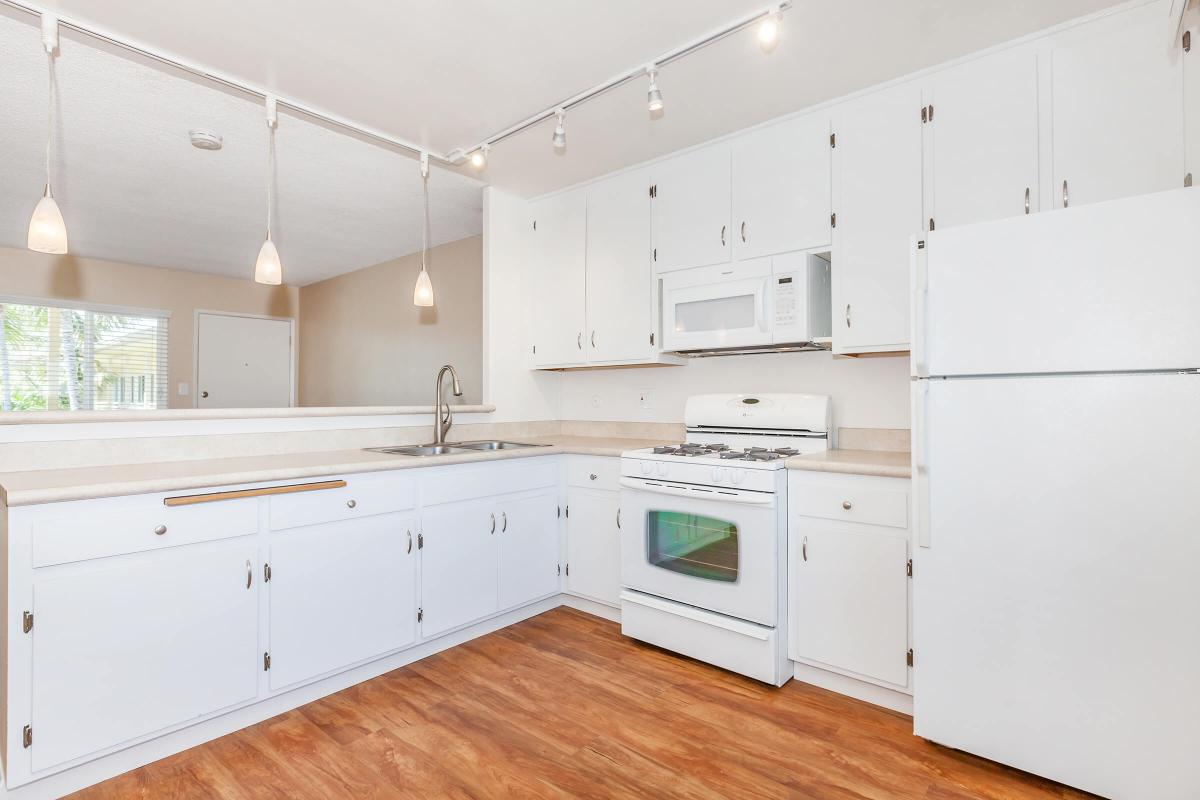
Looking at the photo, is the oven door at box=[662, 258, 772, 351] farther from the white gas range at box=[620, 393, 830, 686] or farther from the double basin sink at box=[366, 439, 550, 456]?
the double basin sink at box=[366, 439, 550, 456]

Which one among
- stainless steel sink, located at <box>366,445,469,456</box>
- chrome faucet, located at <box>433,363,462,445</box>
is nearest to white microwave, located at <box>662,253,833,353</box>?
chrome faucet, located at <box>433,363,462,445</box>

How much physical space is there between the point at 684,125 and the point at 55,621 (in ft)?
9.76

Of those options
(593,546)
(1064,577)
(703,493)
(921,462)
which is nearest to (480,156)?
(703,493)

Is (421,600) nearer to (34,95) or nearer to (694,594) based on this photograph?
(694,594)

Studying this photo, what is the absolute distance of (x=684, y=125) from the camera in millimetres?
2797

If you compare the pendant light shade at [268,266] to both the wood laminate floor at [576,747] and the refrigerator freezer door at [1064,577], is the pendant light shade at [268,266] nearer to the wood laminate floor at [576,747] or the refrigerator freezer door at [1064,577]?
the wood laminate floor at [576,747]

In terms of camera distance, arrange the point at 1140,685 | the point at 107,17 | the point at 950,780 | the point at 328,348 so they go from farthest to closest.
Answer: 1. the point at 328,348
2. the point at 107,17
3. the point at 950,780
4. the point at 1140,685

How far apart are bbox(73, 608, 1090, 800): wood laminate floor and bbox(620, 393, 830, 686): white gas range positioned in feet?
0.62

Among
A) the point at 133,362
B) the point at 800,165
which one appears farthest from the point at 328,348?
the point at 800,165

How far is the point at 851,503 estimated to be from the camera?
224 centimetres

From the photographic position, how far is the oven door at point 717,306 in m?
2.75

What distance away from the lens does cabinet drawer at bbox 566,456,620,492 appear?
3.04 metres

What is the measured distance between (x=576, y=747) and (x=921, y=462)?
1491 mm

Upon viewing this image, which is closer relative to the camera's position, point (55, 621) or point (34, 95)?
point (55, 621)
